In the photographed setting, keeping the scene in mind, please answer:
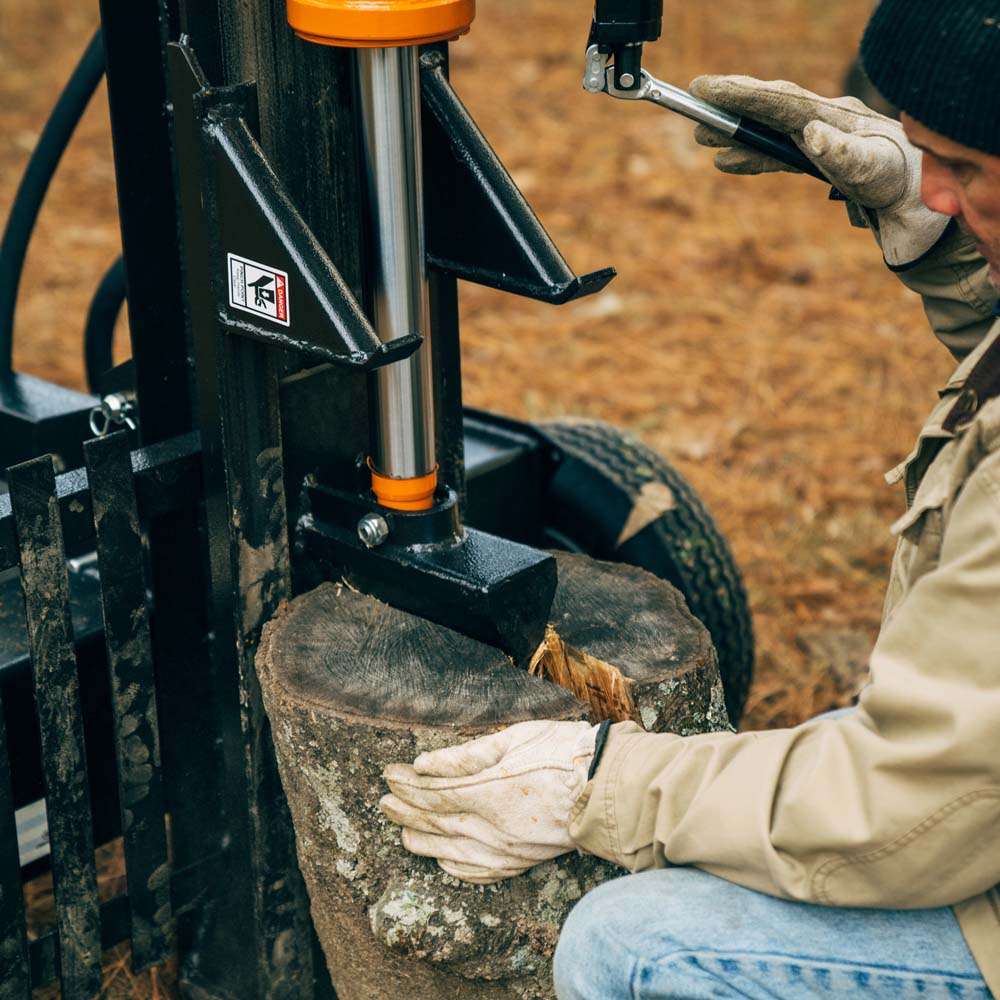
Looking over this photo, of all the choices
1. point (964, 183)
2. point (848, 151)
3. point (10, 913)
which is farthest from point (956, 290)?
point (10, 913)

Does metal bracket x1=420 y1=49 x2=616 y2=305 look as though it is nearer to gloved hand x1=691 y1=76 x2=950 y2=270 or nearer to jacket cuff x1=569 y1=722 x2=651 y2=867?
gloved hand x1=691 y1=76 x2=950 y2=270

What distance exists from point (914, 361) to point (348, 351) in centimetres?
362

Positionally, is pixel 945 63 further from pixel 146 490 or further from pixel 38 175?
pixel 38 175

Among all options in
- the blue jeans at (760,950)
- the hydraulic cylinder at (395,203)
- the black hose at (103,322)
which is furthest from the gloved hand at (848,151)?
the black hose at (103,322)

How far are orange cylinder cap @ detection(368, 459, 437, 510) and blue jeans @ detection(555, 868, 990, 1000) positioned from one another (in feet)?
2.14

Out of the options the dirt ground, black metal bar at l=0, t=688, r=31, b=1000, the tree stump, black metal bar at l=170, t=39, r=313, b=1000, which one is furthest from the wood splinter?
the dirt ground

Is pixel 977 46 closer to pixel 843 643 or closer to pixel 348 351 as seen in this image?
pixel 348 351

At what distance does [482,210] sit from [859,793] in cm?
93

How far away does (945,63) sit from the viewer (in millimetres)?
1393

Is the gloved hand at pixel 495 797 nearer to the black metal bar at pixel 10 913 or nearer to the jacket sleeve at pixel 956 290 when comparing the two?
the black metal bar at pixel 10 913

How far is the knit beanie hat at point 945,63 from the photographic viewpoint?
1.36 m

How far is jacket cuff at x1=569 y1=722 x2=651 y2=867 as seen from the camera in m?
1.62

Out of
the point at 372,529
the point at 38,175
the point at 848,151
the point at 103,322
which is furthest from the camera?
the point at 103,322

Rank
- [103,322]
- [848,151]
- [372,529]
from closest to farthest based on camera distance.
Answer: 1. [848,151]
2. [372,529]
3. [103,322]
